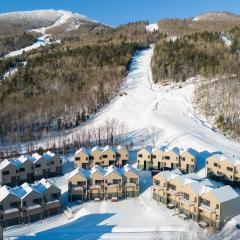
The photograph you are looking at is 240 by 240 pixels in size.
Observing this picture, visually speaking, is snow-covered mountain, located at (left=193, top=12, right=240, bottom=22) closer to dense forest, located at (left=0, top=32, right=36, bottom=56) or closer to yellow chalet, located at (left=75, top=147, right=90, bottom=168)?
dense forest, located at (left=0, top=32, right=36, bottom=56)

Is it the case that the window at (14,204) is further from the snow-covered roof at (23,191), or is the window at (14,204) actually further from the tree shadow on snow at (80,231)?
the tree shadow on snow at (80,231)

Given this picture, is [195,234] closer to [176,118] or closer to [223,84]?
[176,118]

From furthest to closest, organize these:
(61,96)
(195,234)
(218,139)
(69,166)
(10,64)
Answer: (10,64)
(61,96)
(218,139)
(69,166)
(195,234)

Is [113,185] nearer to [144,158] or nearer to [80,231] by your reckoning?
[80,231]

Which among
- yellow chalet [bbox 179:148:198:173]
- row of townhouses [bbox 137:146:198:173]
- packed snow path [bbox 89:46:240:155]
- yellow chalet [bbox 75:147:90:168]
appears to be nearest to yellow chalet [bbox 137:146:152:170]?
row of townhouses [bbox 137:146:198:173]

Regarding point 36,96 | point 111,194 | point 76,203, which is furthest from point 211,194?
point 36,96
